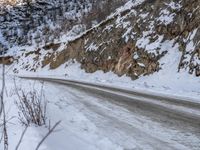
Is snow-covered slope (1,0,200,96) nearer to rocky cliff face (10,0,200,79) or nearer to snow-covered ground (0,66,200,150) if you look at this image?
rocky cliff face (10,0,200,79)

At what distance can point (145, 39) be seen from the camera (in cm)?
2111

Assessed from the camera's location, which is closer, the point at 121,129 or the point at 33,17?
the point at 121,129

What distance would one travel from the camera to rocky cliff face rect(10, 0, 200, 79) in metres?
17.6

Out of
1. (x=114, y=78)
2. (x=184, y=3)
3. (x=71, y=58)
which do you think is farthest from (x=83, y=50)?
(x=184, y=3)

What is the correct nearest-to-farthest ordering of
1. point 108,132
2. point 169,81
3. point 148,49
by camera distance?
point 108,132, point 169,81, point 148,49

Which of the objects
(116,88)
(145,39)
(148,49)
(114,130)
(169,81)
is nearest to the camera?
(114,130)

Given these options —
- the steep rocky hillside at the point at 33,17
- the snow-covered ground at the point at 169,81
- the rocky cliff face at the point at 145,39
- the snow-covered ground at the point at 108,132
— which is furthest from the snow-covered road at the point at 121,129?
the steep rocky hillside at the point at 33,17

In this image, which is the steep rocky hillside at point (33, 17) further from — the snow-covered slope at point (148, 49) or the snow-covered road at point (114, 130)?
the snow-covered road at point (114, 130)

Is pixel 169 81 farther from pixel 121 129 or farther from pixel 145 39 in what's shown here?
pixel 121 129

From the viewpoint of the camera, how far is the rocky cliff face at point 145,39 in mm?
17641

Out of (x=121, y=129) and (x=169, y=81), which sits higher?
(x=169, y=81)

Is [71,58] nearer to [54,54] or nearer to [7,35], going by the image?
[54,54]

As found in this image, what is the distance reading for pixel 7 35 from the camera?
65.7 metres

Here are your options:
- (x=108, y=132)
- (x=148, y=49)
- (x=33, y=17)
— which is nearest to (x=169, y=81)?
(x=148, y=49)
